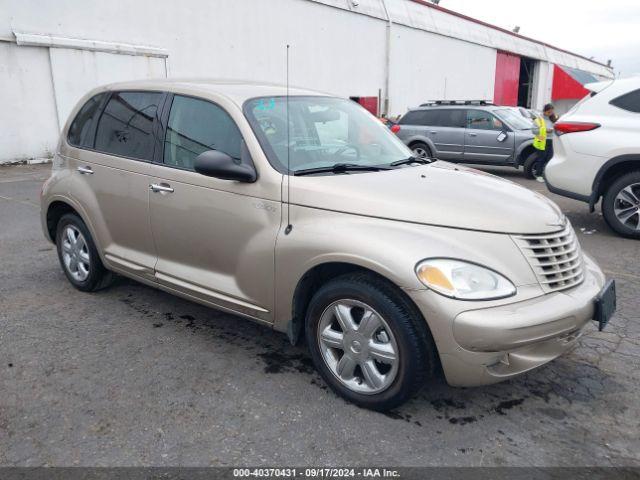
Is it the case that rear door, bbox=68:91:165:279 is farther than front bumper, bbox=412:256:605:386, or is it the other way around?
rear door, bbox=68:91:165:279

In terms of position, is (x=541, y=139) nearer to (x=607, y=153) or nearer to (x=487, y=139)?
(x=487, y=139)

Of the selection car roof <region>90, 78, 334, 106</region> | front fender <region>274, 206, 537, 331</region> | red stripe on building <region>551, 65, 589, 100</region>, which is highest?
red stripe on building <region>551, 65, 589, 100</region>

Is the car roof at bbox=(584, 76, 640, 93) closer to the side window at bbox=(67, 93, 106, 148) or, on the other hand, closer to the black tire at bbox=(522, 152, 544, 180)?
the black tire at bbox=(522, 152, 544, 180)

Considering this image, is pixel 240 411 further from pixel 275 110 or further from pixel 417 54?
pixel 417 54

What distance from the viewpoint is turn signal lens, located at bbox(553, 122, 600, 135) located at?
21.9ft

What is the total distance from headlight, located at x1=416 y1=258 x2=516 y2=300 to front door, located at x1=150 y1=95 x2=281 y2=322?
98 centimetres

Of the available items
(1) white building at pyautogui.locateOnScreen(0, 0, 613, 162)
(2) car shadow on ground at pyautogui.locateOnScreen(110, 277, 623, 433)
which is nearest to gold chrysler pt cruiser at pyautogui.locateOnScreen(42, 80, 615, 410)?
(2) car shadow on ground at pyautogui.locateOnScreen(110, 277, 623, 433)

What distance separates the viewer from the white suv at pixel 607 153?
6.50m

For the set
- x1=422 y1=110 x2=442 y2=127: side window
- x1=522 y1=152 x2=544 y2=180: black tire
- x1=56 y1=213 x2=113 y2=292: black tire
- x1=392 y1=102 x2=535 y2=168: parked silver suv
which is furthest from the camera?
x1=422 y1=110 x2=442 y2=127: side window

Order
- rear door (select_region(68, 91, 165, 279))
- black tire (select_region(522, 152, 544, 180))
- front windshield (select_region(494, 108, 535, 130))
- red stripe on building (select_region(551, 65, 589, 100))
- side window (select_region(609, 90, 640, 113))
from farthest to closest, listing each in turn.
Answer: red stripe on building (select_region(551, 65, 589, 100)) → front windshield (select_region(494, 108, 535, 130)) → black tire (select_region(522, 152, 544, 180)) → side window (select_region(609, 90, 640, 113)) → rear door (select_region(68, 91, 165, 279))

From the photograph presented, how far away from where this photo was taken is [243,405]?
3027mm

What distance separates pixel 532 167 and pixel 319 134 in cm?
960

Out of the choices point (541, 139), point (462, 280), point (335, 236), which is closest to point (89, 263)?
point (335, 236)

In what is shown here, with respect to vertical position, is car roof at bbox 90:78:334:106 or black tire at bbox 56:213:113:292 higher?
car roof at bbox 90:78:334:106
